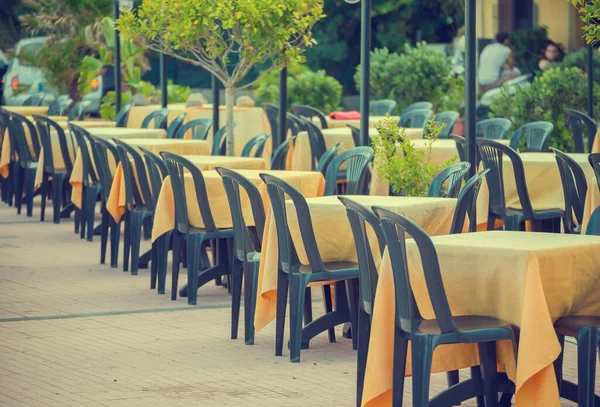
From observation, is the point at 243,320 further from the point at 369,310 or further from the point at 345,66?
the point at 345,66

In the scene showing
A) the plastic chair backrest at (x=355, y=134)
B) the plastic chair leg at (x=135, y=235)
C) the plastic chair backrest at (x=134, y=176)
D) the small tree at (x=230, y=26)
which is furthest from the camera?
the plastic chair backrest at (x=355, y=134)

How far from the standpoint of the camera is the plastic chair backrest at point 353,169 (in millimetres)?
8867

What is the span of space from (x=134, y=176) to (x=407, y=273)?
5383 millimetres

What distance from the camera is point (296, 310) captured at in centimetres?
716

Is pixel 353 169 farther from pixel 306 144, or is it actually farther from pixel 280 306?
pixel 306 144

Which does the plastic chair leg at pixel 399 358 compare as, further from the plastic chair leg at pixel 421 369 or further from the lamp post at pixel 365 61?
the lamp post at pixel 365 61

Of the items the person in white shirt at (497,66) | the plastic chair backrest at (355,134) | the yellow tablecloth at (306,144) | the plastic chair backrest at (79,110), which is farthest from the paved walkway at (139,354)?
the person in white shirt at (497,66)

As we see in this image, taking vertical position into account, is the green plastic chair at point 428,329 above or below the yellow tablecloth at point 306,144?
below

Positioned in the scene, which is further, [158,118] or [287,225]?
[158,118]

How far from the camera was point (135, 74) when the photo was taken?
2086 cm

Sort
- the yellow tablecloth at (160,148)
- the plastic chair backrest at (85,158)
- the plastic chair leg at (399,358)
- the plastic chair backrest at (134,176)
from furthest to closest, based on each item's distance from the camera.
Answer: the plastic chair backrest at (85,158)
the yellow tablecloth at (160,148)
the plastic chair backrest at (134,176)
the plastic chair leg at (399,358)

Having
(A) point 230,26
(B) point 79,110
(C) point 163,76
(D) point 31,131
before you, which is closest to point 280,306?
(A) point 230,26

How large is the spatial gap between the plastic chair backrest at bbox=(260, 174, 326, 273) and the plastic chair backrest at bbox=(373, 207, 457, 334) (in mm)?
1576

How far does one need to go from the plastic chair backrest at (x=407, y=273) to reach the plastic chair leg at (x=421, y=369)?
0.08 meters
